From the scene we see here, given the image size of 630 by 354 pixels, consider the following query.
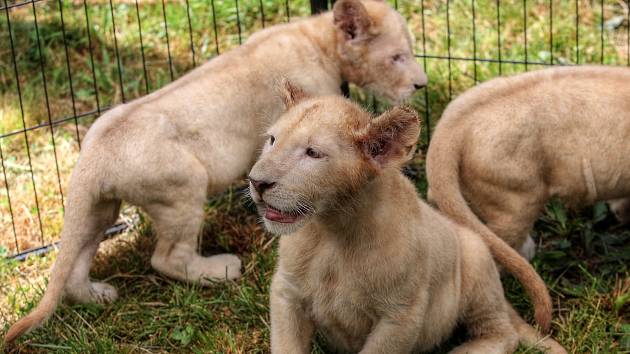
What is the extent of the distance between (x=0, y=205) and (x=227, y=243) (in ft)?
5.90

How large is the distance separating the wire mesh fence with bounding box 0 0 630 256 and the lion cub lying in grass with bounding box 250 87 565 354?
8.93 feet

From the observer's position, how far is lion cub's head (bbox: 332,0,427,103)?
7.03 meters

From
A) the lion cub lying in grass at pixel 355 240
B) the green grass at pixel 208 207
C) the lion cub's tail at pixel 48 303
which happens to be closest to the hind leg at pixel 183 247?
the green grass at pixel 208 207

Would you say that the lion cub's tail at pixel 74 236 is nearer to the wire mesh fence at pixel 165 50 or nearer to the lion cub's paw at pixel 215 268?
the lion cub's paw at pixel 215 268

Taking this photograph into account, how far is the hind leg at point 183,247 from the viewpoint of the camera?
6.29 metres

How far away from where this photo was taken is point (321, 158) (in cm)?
453

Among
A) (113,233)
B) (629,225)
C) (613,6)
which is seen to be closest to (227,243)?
(113,233)

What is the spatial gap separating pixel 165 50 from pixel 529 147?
14.2 feet

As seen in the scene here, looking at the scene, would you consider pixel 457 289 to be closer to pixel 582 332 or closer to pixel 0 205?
pixel 582 332

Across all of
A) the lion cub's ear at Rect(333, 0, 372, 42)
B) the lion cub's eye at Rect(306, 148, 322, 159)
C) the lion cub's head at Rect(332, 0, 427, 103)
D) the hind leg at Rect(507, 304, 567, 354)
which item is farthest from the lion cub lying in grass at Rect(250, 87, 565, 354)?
the lion cub's ear at Rect(333, 0, 372, 42)

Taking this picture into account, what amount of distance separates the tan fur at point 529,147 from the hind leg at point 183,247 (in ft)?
4.70

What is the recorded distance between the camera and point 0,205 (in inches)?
297

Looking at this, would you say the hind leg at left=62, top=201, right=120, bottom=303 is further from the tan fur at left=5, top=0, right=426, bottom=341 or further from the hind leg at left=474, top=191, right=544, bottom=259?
the hind leg at left=474, top=191, right=544, bottom=259

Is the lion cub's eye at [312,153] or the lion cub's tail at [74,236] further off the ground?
the lion cub's eye at [312,153]
